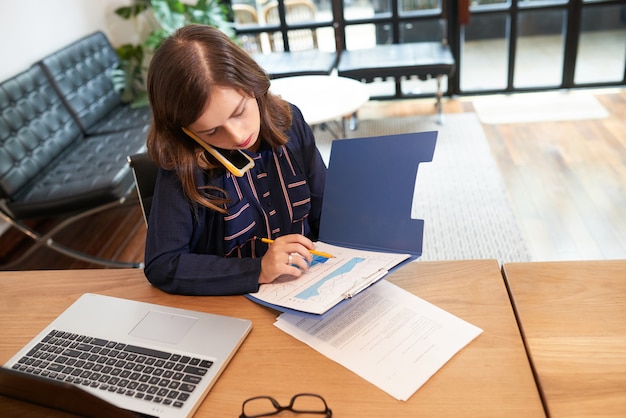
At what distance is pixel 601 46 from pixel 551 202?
2.04 m

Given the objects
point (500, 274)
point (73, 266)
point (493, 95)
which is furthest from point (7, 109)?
point (493, 95)

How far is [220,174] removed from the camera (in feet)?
3.71

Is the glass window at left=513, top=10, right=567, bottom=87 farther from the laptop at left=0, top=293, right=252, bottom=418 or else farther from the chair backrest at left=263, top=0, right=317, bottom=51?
the laptop at left=0, top=293, right=252, bottom=418

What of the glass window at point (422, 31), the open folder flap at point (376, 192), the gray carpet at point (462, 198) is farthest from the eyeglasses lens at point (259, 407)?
the glass window at point (422, 31)

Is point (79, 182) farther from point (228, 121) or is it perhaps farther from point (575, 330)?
point (575, 330)

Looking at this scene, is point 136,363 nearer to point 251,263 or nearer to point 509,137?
point 251,263

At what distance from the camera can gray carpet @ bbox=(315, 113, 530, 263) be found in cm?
238

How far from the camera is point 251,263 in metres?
1.01

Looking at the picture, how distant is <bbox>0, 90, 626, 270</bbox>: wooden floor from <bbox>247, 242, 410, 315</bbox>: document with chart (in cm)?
152

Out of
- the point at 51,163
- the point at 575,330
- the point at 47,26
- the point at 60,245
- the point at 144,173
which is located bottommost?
the point at 60,245

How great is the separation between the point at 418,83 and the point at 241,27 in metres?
1.43

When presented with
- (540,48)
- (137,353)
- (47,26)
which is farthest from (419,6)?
(137,353)

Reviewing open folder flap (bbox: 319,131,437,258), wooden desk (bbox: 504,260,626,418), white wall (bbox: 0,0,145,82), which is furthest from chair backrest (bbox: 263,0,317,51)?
wooden desk (bbox: 504,260,626,418)

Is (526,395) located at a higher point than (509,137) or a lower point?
higher
